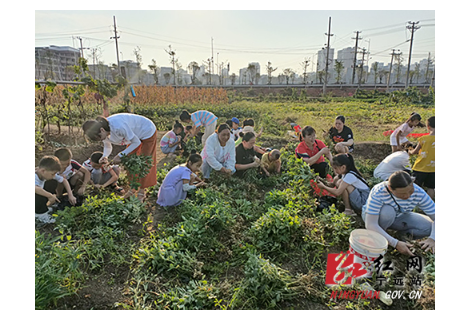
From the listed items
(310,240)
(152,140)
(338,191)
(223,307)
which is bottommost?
(223,307)

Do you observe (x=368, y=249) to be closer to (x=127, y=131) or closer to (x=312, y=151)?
(x=312, y=151)

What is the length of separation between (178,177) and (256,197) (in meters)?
1.37

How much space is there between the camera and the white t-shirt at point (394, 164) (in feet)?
14.5

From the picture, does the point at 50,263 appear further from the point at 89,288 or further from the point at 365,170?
the point at 365,170

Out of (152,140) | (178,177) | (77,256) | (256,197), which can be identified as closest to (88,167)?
(152,140)

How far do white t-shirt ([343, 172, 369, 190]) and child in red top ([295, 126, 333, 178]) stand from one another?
1057mm

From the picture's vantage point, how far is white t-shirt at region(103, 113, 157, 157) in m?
4.00

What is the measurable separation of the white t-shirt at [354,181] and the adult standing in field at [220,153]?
2.01 m

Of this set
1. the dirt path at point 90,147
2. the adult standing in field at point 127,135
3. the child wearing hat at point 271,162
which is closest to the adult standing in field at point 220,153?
the child wearing hat at point 271,162

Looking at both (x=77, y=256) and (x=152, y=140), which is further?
(x=152, y=140)

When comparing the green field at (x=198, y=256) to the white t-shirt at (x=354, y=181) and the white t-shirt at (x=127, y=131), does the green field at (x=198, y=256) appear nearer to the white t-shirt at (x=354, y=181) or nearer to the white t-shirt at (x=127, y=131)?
the white t-shirt at (x=354, y=181)

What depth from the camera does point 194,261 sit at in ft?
9.39

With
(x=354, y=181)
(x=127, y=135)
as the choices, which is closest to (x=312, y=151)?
(x=354, y=181)

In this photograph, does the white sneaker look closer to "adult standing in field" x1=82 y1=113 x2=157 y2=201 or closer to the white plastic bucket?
"adult standing in field" x1=82 y1=113 x2=157 y2=201
